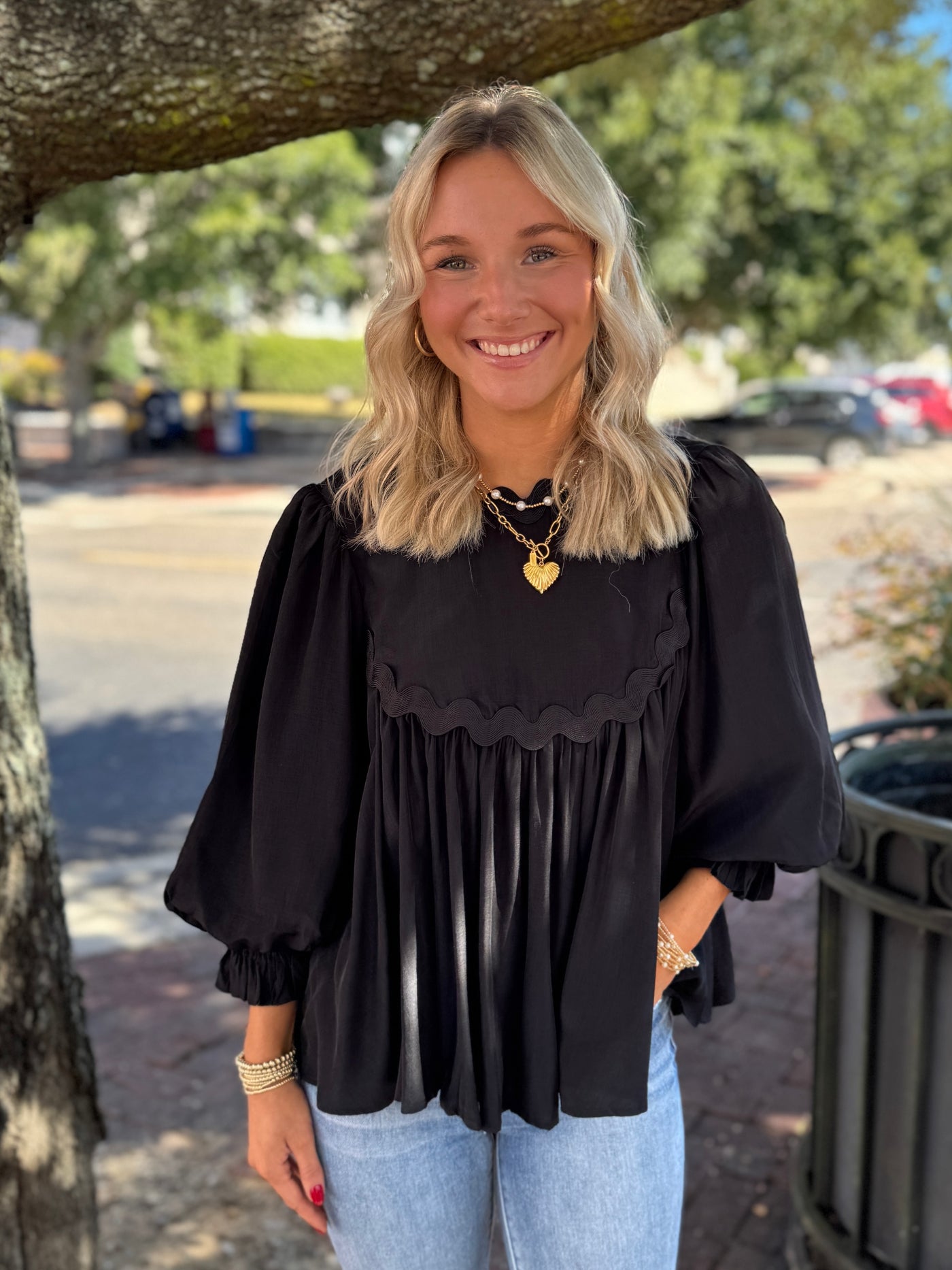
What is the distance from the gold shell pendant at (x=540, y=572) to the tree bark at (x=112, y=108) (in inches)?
33.7

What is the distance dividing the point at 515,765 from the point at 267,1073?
620 millimetres

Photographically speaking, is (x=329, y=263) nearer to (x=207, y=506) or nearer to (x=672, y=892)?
(x=207, y=506)

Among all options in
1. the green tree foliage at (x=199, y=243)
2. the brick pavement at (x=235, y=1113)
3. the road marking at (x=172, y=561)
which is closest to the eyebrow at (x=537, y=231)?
the brick pavement at (x=235, y=1113)

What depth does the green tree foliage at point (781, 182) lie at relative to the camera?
59.8 ft

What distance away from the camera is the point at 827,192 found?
819 inches

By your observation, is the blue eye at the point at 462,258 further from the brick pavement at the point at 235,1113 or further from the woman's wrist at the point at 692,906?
the brick pavement at the point at 235,1113

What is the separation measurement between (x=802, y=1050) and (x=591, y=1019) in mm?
2554

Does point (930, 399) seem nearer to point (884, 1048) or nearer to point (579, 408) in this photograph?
point (884, 1048)

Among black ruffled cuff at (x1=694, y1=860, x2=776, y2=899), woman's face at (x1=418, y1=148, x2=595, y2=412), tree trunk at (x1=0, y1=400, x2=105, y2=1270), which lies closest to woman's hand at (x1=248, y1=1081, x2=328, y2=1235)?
tree trunk at (x1=0, y1=400, x2=105, y2=1270)

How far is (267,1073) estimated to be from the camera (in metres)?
1.86

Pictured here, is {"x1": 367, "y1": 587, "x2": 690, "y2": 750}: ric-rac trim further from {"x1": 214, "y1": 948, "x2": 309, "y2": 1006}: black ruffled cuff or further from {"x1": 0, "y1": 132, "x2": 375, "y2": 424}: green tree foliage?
{"x1": 0, "y1": 132, "x2": 375, "y2": 424}: green tree foliage

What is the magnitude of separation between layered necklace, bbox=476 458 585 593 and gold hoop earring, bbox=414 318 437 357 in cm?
24

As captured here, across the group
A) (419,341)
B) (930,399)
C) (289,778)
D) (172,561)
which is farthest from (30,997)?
(930,399)

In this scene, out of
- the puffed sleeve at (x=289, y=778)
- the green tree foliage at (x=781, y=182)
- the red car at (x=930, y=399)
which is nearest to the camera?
the puffed sleeve at (x=289, y=778)
